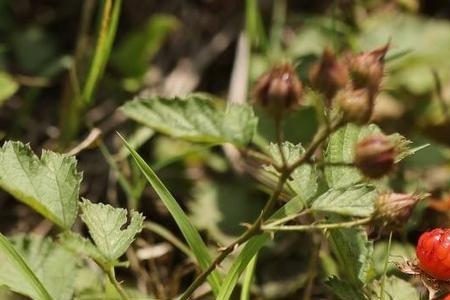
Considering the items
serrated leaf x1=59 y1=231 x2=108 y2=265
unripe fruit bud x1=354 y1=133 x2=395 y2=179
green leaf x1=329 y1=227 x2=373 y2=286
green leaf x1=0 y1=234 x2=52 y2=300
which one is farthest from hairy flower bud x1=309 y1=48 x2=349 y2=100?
green leaf x1=0 y1=234 x2=52 y2=300

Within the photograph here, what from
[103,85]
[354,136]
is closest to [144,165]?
[354,136]

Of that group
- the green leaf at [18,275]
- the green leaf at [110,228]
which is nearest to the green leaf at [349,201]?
the green leaf at [110,228]

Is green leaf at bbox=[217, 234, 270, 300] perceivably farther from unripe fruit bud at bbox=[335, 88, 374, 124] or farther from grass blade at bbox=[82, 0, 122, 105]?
grass blade at bbox=[82, 0, 122, 105]

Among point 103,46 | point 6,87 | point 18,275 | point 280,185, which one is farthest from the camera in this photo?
point 6,87

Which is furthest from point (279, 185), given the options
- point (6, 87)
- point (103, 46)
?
point (6, 87)

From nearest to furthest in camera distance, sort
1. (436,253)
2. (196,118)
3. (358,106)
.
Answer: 1. (358,106)
2. (436,253)
3. (196,118)

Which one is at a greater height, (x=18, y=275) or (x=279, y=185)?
(x=279, y=185)

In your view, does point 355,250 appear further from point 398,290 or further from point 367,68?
point 367,68
